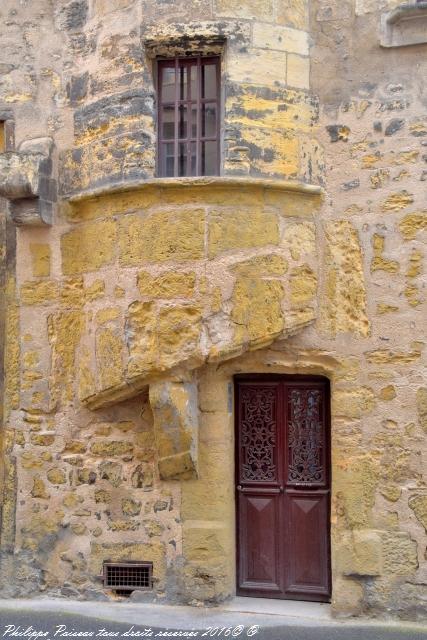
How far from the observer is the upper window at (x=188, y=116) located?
6.78 m

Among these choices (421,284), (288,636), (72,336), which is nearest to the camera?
(288,636)

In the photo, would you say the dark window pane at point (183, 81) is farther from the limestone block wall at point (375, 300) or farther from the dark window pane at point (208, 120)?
the limestone block wall at point (375, 300)

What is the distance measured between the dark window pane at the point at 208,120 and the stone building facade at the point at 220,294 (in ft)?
0.92

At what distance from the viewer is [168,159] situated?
681 cm

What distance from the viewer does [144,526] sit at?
6.81 m

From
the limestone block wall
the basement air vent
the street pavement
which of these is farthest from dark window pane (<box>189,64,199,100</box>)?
the street pavement

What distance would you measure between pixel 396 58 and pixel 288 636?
4.51m

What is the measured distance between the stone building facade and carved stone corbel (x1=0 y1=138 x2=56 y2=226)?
2 centimetres

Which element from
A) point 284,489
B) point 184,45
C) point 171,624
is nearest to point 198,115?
point 184,45

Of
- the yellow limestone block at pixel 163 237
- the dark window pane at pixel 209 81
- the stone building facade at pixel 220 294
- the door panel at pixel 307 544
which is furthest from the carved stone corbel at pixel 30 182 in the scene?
the door panel at pixel 307 544

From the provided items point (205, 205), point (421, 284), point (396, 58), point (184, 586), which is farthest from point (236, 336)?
point (396, 58)

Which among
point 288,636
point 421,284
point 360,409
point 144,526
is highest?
point 421,284

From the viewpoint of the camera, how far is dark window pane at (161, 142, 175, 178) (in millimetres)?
6797

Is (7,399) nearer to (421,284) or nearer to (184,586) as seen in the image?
(184,586)
